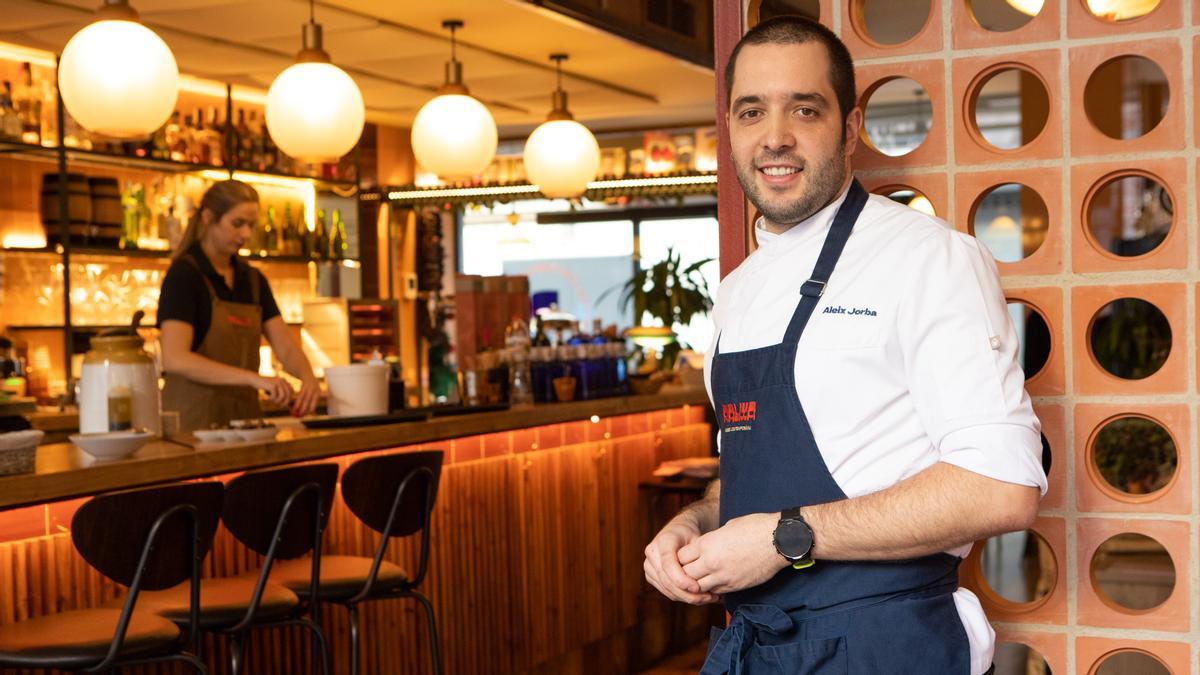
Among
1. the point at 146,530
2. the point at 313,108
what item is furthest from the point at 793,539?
the point at 313,108

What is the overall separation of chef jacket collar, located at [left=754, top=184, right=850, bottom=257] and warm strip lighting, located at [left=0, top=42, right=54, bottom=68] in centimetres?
571

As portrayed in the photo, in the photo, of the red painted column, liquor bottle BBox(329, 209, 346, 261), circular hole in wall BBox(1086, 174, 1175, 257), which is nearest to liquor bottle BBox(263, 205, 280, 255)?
liquor bottle BBox(329, 209, 346, 261)

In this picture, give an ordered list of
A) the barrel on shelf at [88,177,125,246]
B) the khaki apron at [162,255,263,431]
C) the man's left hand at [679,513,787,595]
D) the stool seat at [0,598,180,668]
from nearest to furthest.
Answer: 1. the man's left hand at [679,513,787,595]
2. the stool seat at [0,598,180,668]
3. the khaki apron at [162,255,263,431]
4. the barrel on shelf at [88,177,125,246]

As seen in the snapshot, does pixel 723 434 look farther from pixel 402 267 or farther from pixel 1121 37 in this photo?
pixel 402 267

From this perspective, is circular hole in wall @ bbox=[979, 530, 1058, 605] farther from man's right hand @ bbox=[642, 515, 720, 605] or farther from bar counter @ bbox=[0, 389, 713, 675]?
man's right hand @ bbox=[642, 515, 720, 605]

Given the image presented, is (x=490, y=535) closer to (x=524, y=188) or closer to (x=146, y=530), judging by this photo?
(x=146, y=530)

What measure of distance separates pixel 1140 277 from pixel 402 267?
7789mm

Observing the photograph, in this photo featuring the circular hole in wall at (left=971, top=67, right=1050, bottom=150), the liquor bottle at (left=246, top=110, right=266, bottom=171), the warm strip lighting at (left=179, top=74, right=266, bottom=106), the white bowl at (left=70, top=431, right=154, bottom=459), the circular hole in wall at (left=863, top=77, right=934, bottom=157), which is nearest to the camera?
the white bowl at (left=70, top=431, right=154, bottom=459)

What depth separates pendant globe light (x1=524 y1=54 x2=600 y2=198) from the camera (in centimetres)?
619

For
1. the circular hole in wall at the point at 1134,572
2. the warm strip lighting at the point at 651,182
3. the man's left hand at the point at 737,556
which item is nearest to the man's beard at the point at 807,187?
the man's left hand at the point at 737,556

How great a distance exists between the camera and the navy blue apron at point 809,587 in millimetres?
1596

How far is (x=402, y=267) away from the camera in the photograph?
30.9ft

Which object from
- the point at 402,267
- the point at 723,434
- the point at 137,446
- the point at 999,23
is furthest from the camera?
the point at 402,267

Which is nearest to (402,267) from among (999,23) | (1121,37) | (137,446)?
(999,23)
